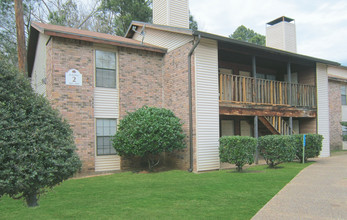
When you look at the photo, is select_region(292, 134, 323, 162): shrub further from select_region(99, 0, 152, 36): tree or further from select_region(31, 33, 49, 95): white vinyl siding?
select_region(99, 0, 152, 36): tree

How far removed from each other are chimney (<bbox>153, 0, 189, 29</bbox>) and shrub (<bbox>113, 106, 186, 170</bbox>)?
551cm

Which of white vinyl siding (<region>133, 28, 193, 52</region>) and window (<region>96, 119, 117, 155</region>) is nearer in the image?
window (<region>96, 119, 117, 155</region>)

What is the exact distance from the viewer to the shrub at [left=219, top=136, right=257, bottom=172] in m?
9.97

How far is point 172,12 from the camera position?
14.1 metres

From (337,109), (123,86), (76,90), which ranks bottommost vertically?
(337,109)

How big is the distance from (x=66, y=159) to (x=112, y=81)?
22.0 ft

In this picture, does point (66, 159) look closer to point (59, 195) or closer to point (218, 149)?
point (59, 195)

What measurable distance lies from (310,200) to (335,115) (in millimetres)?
15488

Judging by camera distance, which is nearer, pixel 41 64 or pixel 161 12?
pixel 41 64

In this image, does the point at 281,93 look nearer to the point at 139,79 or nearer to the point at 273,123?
the point at 273,123

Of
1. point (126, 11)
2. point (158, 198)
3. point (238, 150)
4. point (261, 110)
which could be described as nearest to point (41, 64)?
point (238, 150)

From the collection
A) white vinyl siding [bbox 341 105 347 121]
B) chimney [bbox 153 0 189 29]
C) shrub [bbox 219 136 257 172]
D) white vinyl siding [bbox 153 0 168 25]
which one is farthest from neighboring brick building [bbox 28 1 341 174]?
white vinyl siding [bbox 341 105 347 121]

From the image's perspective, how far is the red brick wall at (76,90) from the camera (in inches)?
407

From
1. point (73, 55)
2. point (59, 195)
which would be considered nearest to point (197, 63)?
point (73, 55)
